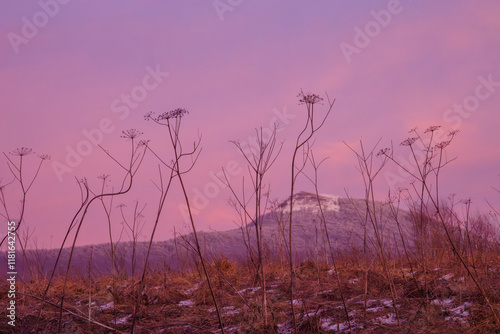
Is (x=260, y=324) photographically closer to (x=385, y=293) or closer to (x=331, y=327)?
(x=331, y=327)

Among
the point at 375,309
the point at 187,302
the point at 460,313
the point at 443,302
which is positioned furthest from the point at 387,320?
the point at 187,302

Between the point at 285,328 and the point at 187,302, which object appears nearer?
the point at 285,328

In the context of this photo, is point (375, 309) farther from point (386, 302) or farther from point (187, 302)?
point (187, 302)

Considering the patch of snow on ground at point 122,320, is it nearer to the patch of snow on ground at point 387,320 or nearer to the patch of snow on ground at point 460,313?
the patch of snow on ground at point 387,320

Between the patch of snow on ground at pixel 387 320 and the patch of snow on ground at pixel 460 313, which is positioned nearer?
the patch of snow on ground at pixel 460 313

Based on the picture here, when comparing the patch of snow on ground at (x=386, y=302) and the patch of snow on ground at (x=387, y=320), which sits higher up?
the patch of snow on ground at (x=386, y=302)

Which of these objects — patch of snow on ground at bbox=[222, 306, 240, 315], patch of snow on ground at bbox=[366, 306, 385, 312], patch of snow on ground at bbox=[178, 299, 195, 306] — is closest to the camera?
patch of snow on ground at bbox=[366, 306, 385, 312]

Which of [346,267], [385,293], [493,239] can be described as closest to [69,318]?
[385,293]

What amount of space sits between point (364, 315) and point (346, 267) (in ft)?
10.3

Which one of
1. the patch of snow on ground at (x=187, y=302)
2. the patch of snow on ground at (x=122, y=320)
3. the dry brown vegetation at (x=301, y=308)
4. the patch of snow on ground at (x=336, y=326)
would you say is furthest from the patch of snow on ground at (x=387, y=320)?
the patch of snow on ground at (x=122, y=320)

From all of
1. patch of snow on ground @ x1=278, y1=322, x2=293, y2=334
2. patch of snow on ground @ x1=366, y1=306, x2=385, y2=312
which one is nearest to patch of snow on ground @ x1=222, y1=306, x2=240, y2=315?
patch of snow on ground @ x1=278, y1=322, x2=293, y2=334

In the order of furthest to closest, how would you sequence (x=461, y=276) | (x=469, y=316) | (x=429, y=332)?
(x=461, y=276), (x=469, y=316), (x=429, y=332)

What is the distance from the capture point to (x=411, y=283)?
179 inches

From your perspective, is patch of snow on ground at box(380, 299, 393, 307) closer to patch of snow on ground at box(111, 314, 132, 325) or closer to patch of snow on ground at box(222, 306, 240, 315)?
patch of snow on ground at box(222, 306, 240, 315)
